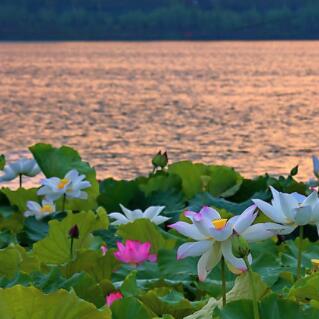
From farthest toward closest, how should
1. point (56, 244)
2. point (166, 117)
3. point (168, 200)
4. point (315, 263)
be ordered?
point (166, 117) < point (168, 200) < point (56, 244) < point (315, 263)

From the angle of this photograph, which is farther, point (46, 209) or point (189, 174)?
point (189, 174)

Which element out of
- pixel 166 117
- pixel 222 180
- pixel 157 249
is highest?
pixel 157 249

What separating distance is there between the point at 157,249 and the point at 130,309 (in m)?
1.08

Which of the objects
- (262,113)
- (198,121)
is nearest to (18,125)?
(198,121)

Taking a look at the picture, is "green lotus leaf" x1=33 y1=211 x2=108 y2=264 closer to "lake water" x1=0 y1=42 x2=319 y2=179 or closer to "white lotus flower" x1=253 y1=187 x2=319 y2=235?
"white lotus flower" x1=253 y1=187 x2=319 y2=235

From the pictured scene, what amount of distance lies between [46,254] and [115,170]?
35.3 ft

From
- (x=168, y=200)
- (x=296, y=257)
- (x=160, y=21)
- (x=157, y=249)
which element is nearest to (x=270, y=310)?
(x=296, y=257)

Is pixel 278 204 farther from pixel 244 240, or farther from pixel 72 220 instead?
pixel 72 220

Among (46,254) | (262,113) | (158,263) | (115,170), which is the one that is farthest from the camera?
(262,113)

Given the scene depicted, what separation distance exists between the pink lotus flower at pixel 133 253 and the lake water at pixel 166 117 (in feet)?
31.0

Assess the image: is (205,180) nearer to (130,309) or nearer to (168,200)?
(168,200)

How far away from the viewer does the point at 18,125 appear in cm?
2442

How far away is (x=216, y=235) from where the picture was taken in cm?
199

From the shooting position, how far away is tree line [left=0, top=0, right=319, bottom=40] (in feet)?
427
